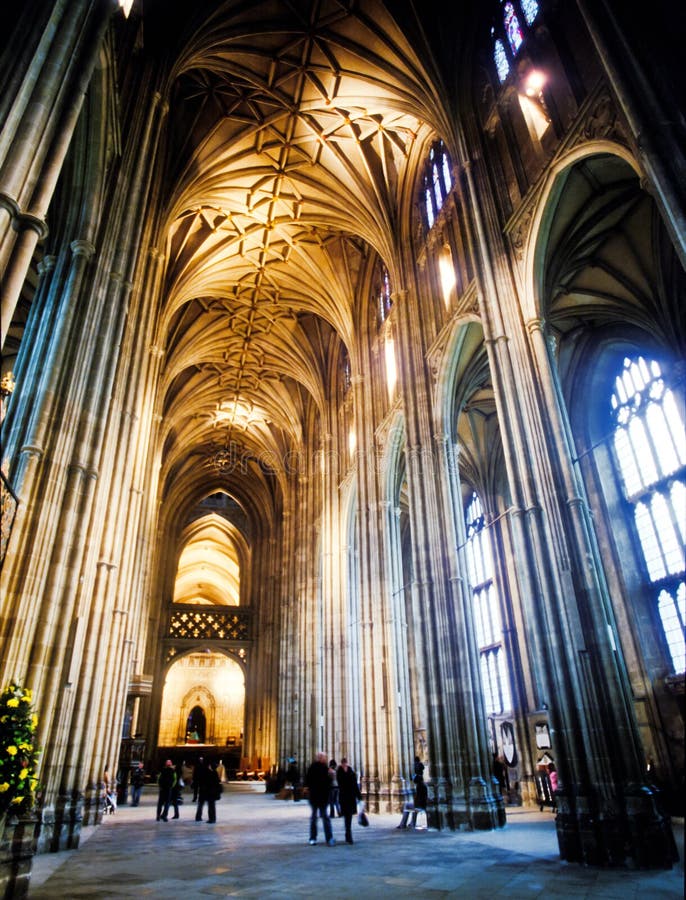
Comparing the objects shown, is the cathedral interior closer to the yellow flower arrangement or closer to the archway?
the yellow flower arrangement

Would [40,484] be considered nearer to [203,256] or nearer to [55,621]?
[55,621]

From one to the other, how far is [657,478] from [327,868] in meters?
13.9

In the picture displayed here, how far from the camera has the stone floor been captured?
19.2 feet

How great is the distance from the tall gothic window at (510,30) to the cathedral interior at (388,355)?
11 centimetres

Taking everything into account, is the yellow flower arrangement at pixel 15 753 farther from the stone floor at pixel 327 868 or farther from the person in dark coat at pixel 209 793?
the person in dark coat at pixel 209 793

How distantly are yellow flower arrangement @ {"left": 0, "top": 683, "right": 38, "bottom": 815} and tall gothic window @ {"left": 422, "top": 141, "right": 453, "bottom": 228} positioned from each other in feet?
51.2

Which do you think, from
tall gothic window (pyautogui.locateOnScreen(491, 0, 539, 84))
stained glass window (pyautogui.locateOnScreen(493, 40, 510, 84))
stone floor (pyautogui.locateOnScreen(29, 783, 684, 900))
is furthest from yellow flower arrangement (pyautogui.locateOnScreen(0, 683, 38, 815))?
stained glass window (pyautogui.locateOnScreen(493, 40, 510, 84))

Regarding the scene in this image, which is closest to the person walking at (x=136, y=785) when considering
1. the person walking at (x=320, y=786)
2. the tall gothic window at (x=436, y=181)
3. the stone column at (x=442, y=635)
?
the stone column at (x=442, y=635)

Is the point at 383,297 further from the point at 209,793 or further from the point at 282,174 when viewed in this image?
the point at 209,793

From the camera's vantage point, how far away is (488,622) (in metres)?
24.5

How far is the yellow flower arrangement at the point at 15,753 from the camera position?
568 centimetres

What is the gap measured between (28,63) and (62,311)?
3.86 meters

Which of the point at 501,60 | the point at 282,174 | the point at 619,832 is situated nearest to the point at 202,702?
the point at 282,174

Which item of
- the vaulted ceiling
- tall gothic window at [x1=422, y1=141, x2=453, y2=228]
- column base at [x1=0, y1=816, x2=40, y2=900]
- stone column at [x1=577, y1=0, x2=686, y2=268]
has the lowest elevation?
column base at [x1=0, y1=816, x2=40, y2=900]
